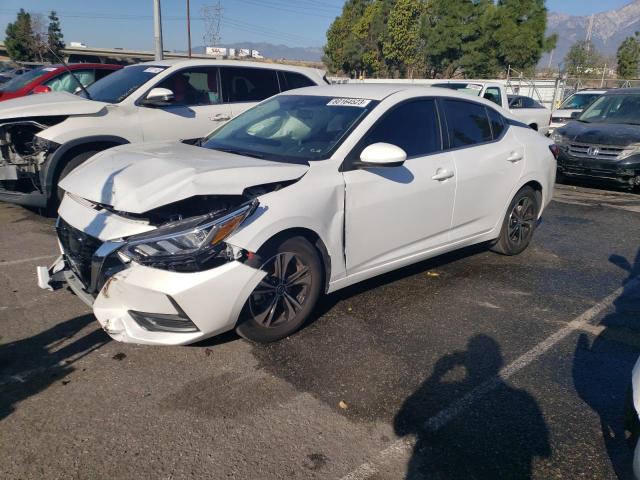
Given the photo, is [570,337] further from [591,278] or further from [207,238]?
[207,238]

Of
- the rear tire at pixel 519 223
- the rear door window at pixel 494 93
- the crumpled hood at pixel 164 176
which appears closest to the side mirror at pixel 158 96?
the crumpled hood at pixel 164 176

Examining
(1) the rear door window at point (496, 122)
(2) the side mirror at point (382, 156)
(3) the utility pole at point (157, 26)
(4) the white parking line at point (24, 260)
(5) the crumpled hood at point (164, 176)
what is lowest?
(4) the white parking line at point (24, 260)

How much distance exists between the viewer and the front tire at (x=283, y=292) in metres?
3.49

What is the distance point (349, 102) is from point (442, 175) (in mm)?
986

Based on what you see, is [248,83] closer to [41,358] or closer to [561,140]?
[41,358]

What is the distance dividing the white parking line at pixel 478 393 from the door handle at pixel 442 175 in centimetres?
150

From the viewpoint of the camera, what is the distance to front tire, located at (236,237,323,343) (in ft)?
11.5

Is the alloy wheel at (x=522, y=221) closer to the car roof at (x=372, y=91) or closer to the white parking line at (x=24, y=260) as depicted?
the car roof at (x=372, y=91)

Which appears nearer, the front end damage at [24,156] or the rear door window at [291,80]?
the front end damage at [24,156]

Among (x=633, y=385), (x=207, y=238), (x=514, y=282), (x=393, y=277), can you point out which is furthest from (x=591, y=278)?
(x=207, y=238)

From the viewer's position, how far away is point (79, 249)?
11.3 feet

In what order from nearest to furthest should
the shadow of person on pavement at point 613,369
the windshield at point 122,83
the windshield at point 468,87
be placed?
the shadow of person on pavement at point 613,369 < the windshield at point 122,83 < the windshield at point 468,87

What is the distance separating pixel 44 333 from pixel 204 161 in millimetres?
1634

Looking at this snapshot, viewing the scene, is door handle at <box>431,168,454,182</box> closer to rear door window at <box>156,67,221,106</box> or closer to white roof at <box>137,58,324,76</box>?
rear door window at <box>156,67,221,106</box>
